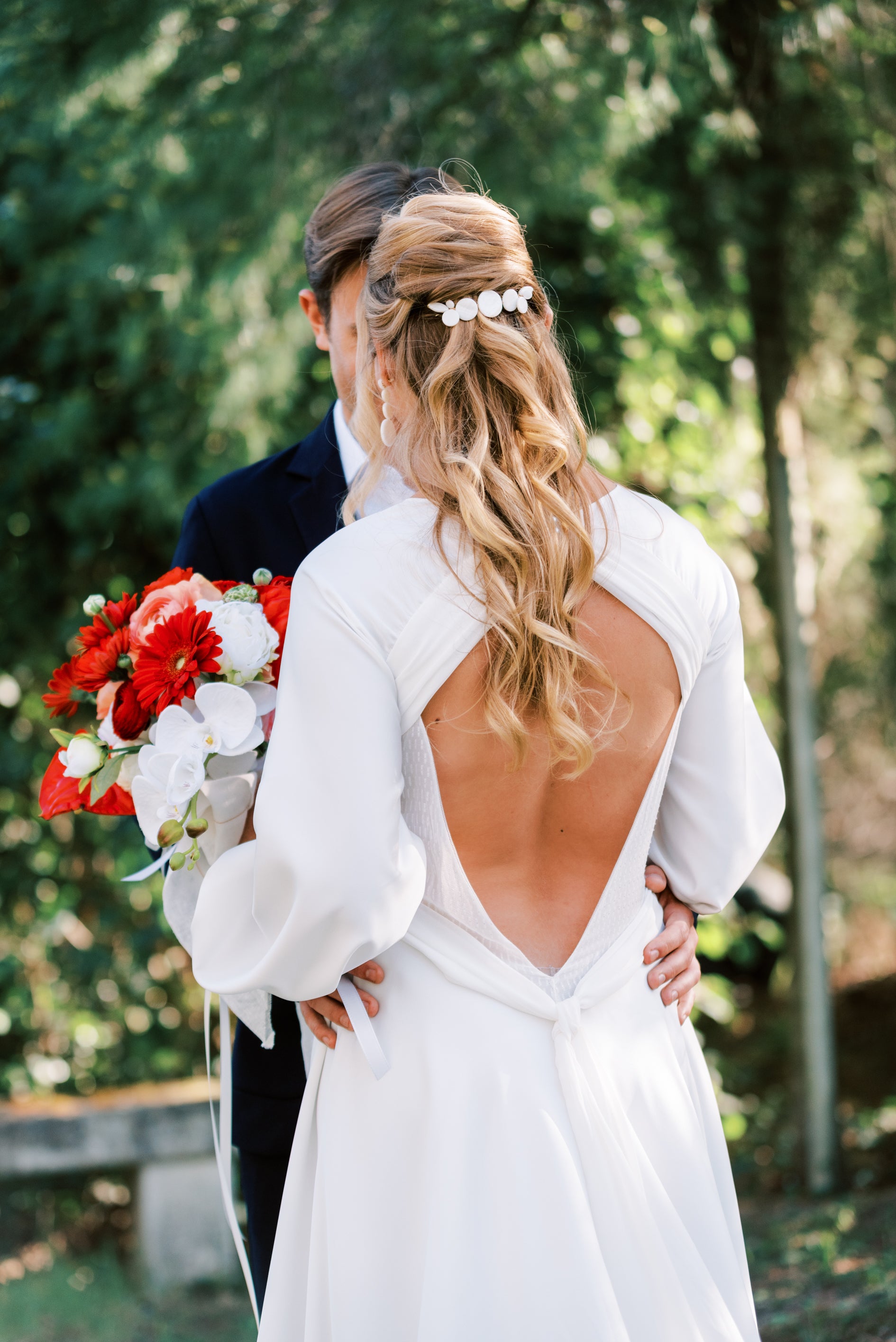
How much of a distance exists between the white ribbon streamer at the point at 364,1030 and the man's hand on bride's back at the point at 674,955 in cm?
39

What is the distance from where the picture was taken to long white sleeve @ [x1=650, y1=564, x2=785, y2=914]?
5.26 feet

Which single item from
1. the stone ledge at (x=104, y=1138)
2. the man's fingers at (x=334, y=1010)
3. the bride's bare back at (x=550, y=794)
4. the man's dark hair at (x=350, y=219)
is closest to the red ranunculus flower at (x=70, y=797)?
the man's fingers at (x=334, y=1010)

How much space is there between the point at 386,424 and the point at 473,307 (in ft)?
0.62

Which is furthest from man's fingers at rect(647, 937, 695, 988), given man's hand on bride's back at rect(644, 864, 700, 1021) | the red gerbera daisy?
the red gerbera daisy

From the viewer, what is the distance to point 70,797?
5.13ft

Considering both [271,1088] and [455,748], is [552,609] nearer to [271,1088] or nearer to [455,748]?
[455,748]

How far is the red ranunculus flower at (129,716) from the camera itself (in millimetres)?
1544

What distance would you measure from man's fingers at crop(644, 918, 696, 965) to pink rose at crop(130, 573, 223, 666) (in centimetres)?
75

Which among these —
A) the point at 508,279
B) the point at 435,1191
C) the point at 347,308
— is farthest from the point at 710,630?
the point at 347,308

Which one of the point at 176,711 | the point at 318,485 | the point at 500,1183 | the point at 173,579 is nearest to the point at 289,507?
the point at 318,485

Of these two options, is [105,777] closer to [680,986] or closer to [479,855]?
[479,855]

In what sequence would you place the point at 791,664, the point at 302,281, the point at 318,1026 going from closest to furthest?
the point at 318,1026 → the point at 302,281 → the point at 791,664

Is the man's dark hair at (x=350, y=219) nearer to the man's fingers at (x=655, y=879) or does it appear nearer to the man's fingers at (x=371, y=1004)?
the man's fingers at (x=655, y=879)

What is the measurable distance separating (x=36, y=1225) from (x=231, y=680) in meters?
4.11
